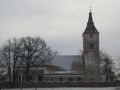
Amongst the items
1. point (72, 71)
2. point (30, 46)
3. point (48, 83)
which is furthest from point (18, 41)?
point (72, 71)

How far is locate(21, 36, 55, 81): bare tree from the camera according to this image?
9674 cm

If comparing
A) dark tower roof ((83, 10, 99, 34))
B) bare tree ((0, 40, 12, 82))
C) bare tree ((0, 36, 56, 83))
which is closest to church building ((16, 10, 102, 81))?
dark tower roof ((83, 10, 99, 34))

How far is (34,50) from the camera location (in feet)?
319

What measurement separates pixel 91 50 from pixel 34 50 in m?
18.6

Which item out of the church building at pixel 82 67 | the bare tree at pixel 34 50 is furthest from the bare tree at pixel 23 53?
the church building at pixel 82 67

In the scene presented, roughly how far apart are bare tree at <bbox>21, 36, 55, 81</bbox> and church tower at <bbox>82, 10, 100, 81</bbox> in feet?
46.4

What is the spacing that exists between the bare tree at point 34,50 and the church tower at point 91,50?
14.1 meters

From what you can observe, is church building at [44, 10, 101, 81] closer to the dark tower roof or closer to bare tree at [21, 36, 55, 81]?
the dark tower roof

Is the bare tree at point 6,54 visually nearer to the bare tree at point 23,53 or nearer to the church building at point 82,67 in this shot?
the bare tree at point 23,53

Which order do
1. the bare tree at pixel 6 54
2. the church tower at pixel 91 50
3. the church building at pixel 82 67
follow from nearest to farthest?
1. the bare tree at pixel 6 54
2. the church tower at pixel 91 50
3. the church building at pixel 82 67

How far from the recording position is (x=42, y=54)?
98.4 m

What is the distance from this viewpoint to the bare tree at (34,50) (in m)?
96.7

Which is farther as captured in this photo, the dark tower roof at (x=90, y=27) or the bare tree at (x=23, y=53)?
the dark tower roof at (x=90, y=27)

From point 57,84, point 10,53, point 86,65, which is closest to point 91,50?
point 86,65
